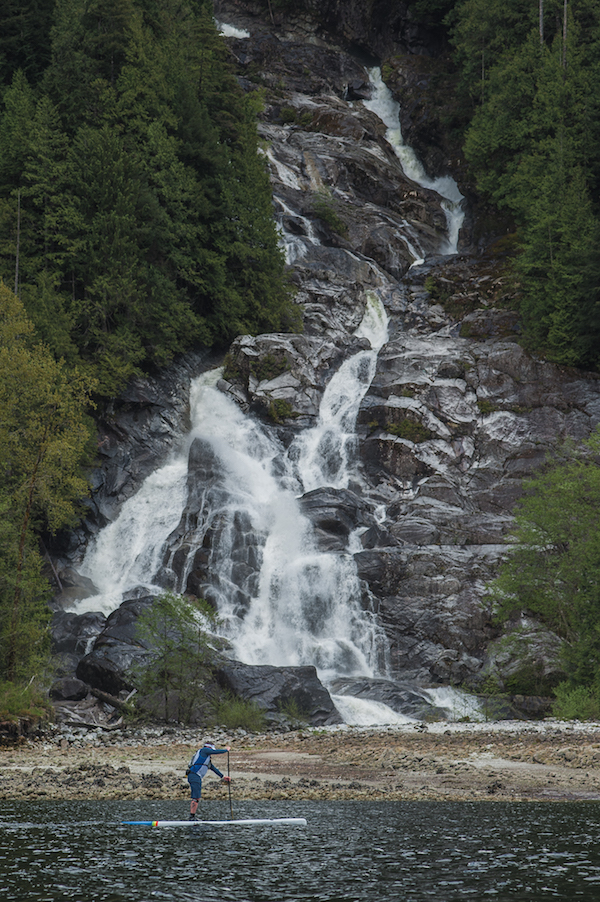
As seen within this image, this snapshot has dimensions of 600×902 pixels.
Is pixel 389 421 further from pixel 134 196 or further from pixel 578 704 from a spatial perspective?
pixel 578 704

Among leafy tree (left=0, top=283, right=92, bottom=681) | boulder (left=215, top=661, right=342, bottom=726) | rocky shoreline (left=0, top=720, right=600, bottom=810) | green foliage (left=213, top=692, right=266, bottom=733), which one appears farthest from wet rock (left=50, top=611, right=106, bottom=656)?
green foliage (left=213, top=692, right=266, bottom=733)

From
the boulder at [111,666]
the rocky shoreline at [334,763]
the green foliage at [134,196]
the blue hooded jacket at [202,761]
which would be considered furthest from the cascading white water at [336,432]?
the blue hooded jacket at [202,761]

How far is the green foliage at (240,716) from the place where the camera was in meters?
26.7

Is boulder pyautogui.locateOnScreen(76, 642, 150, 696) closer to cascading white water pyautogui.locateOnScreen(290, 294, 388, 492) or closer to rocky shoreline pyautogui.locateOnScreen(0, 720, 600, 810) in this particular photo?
rocky shoreline pyautogui.locateOnScreen(0, 720, 600, 810)

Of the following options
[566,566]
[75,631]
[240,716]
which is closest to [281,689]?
[240,716]

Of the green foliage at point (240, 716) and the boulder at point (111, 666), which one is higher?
the boulder at point (111, 666)

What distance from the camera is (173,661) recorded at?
27406 millimetres

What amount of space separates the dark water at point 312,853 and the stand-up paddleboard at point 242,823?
12 cm

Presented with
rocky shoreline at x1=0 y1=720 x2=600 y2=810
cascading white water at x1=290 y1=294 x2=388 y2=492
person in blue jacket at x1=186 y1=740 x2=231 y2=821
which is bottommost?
rocky shoreline at x1=0 y1=720 x2=600 y2=810

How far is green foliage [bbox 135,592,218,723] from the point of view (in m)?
27.4

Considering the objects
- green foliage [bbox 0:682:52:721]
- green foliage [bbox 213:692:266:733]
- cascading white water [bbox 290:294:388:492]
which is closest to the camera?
green foliage [bbox 0:682:52:721]

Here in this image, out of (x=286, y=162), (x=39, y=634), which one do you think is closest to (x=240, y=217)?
(x=286, y=162)

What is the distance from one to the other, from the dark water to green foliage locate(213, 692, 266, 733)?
10.9m

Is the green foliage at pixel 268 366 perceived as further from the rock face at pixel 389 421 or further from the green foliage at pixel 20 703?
the green foliage at pixel 20 703
